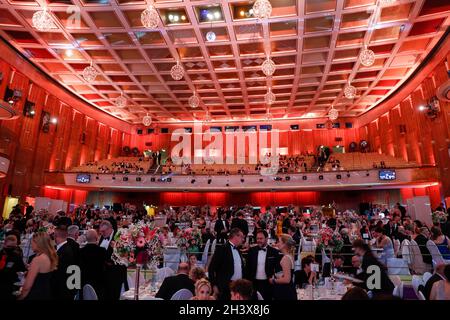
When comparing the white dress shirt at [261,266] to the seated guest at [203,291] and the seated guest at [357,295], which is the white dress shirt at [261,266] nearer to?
the seated guest at [203,291]

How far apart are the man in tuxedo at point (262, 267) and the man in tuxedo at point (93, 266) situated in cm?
178

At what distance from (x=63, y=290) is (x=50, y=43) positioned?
14.5 metres

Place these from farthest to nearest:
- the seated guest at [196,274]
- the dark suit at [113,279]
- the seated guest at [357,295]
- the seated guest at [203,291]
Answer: the dark suit at [113,279], the seated guest at [196,274], the seated guest at [203,291], the seated guest at [357,295]

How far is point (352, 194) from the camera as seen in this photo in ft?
70.7

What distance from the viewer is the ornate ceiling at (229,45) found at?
11.7 m

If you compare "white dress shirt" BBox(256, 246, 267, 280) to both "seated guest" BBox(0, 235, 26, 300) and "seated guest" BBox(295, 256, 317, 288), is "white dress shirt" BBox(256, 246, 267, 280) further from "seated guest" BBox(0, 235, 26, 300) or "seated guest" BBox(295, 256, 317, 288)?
"seated guest" BBox(0, 235, 26, 300)

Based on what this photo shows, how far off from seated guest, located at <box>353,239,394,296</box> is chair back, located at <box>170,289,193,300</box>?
200 cm

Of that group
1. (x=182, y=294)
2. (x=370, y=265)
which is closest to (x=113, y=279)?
(x=182, y=294)

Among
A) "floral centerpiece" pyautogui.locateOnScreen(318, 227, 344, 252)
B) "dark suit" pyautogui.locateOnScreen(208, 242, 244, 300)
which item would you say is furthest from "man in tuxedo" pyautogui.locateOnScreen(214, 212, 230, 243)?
"dark suit" pyautogui.locateOnScreen(208, 242, 244, 300)

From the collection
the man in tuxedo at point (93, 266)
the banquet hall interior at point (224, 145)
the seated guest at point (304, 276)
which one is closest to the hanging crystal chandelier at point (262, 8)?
the banquet hall interior at point (224, 145)

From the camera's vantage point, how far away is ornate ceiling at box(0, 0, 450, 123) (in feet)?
38.5

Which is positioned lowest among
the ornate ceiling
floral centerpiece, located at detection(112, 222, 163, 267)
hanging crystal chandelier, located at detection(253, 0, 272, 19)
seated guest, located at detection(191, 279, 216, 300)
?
seated guest, located at detection(191, 279, 216, 300)

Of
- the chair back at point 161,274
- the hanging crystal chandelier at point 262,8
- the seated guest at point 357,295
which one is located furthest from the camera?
the hanging crystal chandelier at point 262,8

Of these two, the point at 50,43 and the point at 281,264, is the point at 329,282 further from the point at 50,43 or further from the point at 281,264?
the point at 50,43
